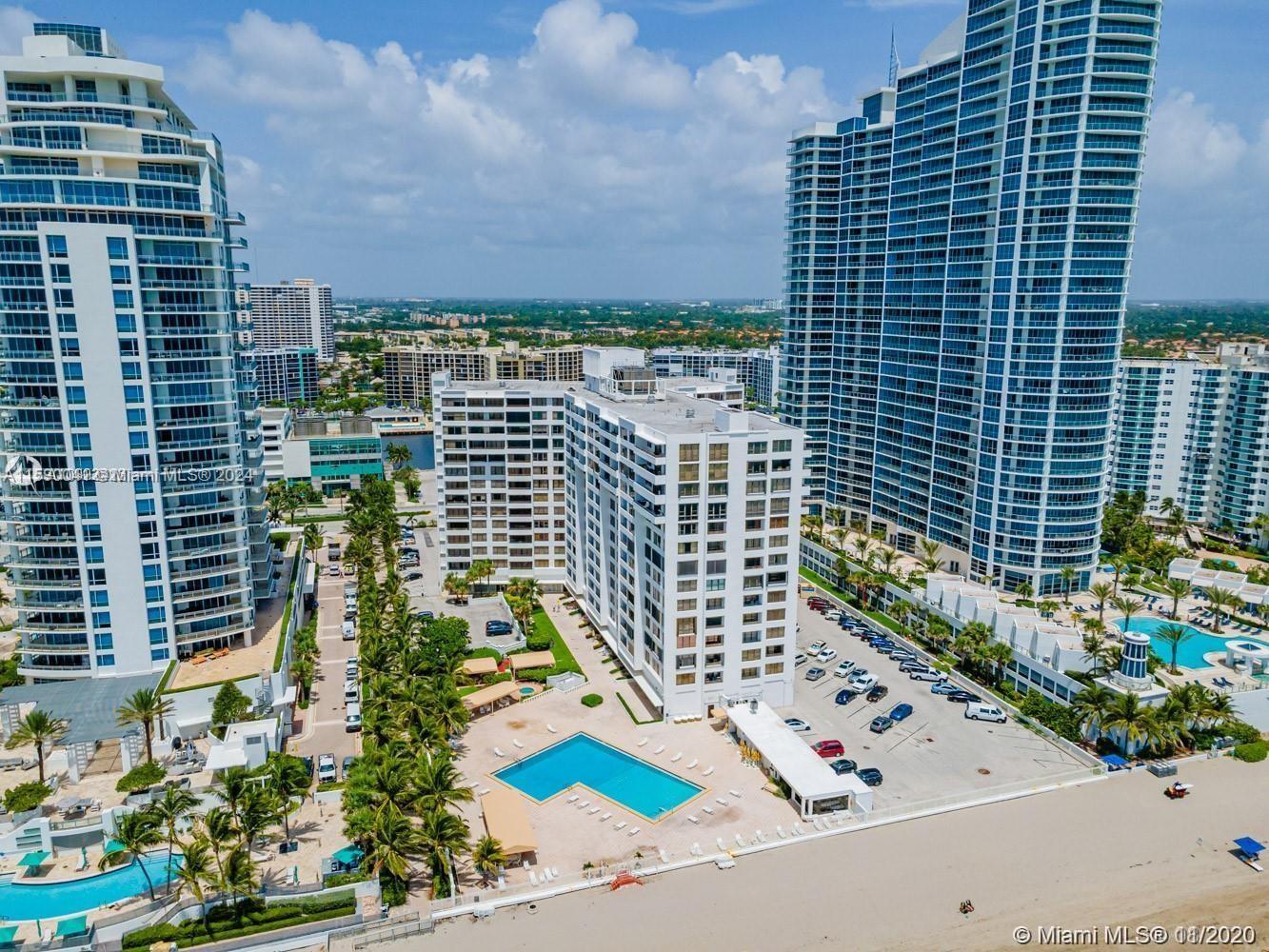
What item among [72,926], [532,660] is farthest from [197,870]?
[532,660]

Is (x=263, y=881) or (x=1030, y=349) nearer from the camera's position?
(x=263, y=881)

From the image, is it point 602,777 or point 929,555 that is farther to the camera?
point 929,555

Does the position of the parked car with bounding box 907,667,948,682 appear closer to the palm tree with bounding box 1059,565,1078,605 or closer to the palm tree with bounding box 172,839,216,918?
the palm tree with bounding box 1059,565,1078,605

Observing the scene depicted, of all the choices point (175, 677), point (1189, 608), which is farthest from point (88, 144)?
point (1189, 608)

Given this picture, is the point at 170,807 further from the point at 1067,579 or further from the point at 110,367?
the point at 1067,579

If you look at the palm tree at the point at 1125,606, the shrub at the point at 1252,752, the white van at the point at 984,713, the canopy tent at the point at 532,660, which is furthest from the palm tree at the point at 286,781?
the palm tree at the point at 1125,606

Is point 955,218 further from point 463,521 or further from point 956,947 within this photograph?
point 956,947
